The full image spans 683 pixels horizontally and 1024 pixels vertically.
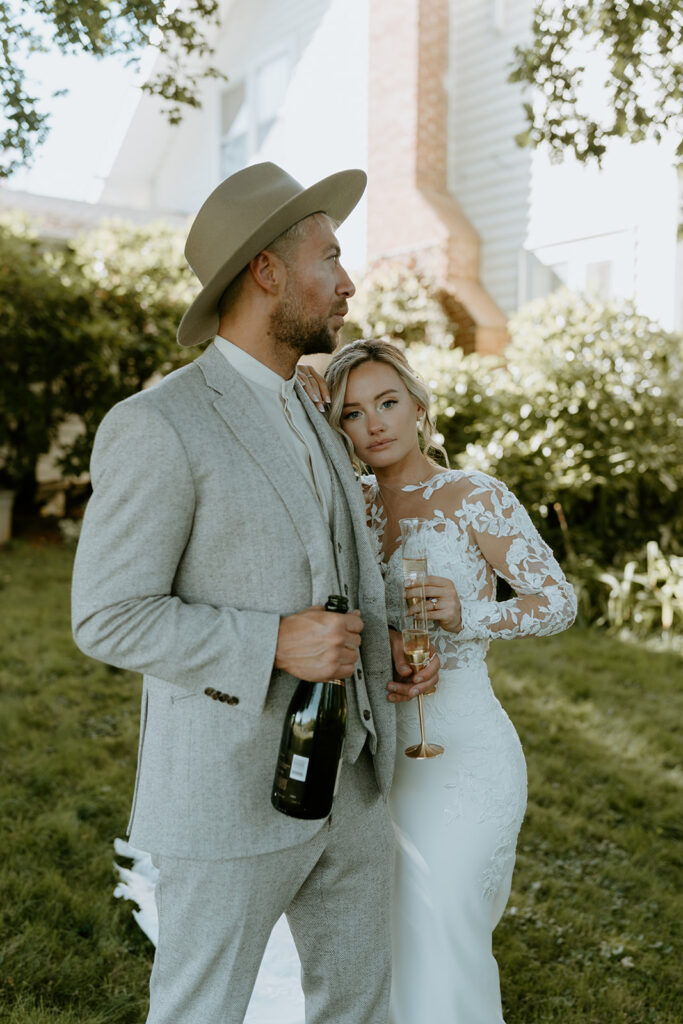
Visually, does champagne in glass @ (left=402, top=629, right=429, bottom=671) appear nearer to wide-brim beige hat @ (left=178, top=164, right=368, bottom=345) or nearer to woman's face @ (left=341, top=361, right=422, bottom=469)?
woman's face @ (left=341, top=361, right=422, bottom=469)

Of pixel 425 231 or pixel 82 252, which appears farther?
pixel 425 231

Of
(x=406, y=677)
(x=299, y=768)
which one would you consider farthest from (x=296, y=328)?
(x=299, y=768)

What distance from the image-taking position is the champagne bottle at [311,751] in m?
2.06

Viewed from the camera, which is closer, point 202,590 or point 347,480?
point 202,590

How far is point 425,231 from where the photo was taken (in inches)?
476

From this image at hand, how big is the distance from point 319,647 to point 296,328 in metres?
0.83

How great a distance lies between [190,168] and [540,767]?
1455cm

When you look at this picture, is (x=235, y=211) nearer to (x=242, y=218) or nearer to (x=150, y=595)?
(x=242, y=218)

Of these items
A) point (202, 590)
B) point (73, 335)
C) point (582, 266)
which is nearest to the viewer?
point (202, 590)

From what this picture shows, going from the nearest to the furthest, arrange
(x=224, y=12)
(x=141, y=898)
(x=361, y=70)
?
1. (x=141, y=898)
2. (x=361, y=70)
3. (x=224, y=12)

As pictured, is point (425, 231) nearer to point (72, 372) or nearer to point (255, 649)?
point (72, 372)

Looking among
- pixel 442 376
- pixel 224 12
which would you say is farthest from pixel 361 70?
pixel 442 376

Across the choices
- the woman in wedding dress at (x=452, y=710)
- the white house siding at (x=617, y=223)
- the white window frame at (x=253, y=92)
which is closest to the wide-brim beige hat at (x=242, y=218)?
the woman in wedding dress at (x=452, y=710)

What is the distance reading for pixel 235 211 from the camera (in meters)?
2.34
